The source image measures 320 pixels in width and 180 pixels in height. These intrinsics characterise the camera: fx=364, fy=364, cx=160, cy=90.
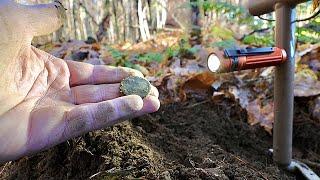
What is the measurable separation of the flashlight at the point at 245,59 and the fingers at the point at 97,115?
1.18 feet

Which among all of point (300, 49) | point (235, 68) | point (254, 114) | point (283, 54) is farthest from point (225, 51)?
point (300, 49)

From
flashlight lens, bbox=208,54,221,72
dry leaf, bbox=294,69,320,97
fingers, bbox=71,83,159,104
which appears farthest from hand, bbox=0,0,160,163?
dry leaf, bbox=294,69,320,97

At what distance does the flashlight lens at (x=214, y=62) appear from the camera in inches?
57.0

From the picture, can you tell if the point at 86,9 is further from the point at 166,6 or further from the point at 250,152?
the point at 250,152

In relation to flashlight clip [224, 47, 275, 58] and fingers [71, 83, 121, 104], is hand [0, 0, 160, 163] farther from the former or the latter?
flashlight clip [224, 47, 275, 58]

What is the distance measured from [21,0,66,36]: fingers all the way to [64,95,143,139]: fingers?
38 centimetres

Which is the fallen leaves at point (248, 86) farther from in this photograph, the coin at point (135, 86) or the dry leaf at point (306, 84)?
the coin at point (135, 86)

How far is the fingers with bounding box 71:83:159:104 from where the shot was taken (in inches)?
62.5

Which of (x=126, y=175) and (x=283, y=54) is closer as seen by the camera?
(x=126, y=175)

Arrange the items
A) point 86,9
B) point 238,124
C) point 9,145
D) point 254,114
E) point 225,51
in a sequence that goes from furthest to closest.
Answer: point 86,9, point 254,114, point 238,124, point 225,51, point 9,145

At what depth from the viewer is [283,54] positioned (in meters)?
1.54

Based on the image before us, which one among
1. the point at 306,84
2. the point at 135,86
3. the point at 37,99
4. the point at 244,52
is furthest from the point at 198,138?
the point at 306,84

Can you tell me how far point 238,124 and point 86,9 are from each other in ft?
22.7

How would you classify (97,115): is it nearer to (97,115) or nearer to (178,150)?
(97,115)
